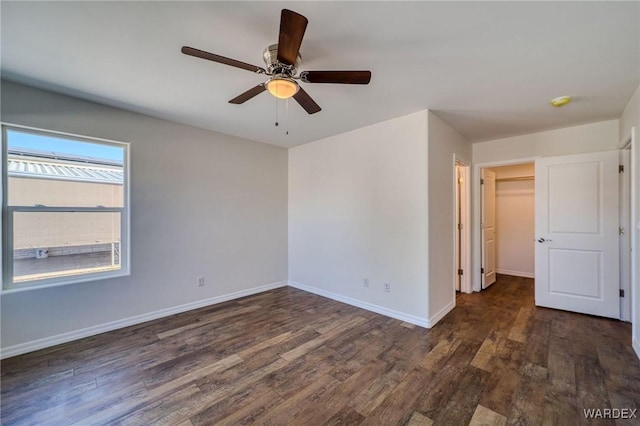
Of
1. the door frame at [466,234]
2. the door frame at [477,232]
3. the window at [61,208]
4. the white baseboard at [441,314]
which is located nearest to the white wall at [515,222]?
the door frame at [477,232]

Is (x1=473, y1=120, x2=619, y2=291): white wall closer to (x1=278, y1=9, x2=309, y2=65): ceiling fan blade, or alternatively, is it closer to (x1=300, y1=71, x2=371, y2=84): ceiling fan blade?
(x1=300, y1=71, x2=371, y2=84): ceiling fan blade

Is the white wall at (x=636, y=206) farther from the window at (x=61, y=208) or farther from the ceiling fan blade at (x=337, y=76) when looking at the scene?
the window at (x=61, y=208)

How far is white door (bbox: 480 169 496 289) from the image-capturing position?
4.44m

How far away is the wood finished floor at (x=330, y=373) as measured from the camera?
5.77ft

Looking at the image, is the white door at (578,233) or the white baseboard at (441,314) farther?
the white door at (578,233)

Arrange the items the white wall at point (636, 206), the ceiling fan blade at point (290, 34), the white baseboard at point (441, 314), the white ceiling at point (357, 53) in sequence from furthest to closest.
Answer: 1. the white baseboard at point (441, 314)
2. the white wall at point (636, 206)
3. the white ceiling at point (357, 53)
4. the ceiling fan blade at point (290, 34)

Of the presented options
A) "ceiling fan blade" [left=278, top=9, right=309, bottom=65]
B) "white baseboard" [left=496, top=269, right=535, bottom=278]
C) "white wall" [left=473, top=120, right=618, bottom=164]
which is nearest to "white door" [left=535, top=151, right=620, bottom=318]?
"white wall" [left=473, top=120, right=618, bottom=164]

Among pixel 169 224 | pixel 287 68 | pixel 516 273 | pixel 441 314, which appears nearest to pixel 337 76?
pixel 287 68

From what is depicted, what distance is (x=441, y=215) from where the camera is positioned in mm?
3307

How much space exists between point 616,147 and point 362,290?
3.66 meters

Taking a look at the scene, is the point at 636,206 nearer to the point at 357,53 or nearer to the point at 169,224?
the point at 357,53

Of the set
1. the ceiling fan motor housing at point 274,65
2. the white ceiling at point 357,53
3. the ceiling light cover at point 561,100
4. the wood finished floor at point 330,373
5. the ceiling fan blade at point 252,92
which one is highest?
the white ceiling at point 357,53

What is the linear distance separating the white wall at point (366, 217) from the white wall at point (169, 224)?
54cm

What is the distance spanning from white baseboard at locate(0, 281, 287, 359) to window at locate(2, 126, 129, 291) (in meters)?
0.54
